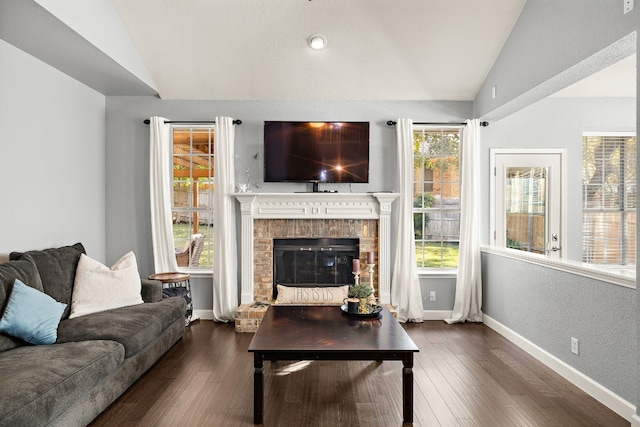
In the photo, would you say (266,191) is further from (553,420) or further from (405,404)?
(553,420)

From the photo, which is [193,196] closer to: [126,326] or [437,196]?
[126,326]

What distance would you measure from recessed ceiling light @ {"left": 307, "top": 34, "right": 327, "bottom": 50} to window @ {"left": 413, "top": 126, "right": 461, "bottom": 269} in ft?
5.28

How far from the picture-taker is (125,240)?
16.6 ft

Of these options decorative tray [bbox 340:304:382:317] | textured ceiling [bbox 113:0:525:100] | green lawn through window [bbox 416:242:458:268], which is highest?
textured ceiling [bbox 113:0:525:100]

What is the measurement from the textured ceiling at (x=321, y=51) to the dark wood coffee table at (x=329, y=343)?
2.80 meters

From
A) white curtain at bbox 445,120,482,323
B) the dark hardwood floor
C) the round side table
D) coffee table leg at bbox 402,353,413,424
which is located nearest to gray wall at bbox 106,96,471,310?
the round side table

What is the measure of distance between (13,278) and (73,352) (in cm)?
83

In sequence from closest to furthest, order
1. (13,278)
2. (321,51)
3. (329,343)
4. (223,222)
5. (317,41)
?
(329,343) → (13,278) → (317,41) → (321,51) → (223,222)

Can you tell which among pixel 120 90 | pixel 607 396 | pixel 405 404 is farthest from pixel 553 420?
pixel 120 90

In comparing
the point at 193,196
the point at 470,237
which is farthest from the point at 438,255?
the point at 193,196

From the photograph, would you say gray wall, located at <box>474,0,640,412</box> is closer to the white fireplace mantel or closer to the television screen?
the white fireplace mantel

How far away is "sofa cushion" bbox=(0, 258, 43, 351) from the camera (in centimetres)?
271

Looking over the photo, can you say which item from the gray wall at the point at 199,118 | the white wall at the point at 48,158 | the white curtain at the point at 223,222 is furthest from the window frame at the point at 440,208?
the white wall at the point at 48,158

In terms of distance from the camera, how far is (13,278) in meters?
2.95
